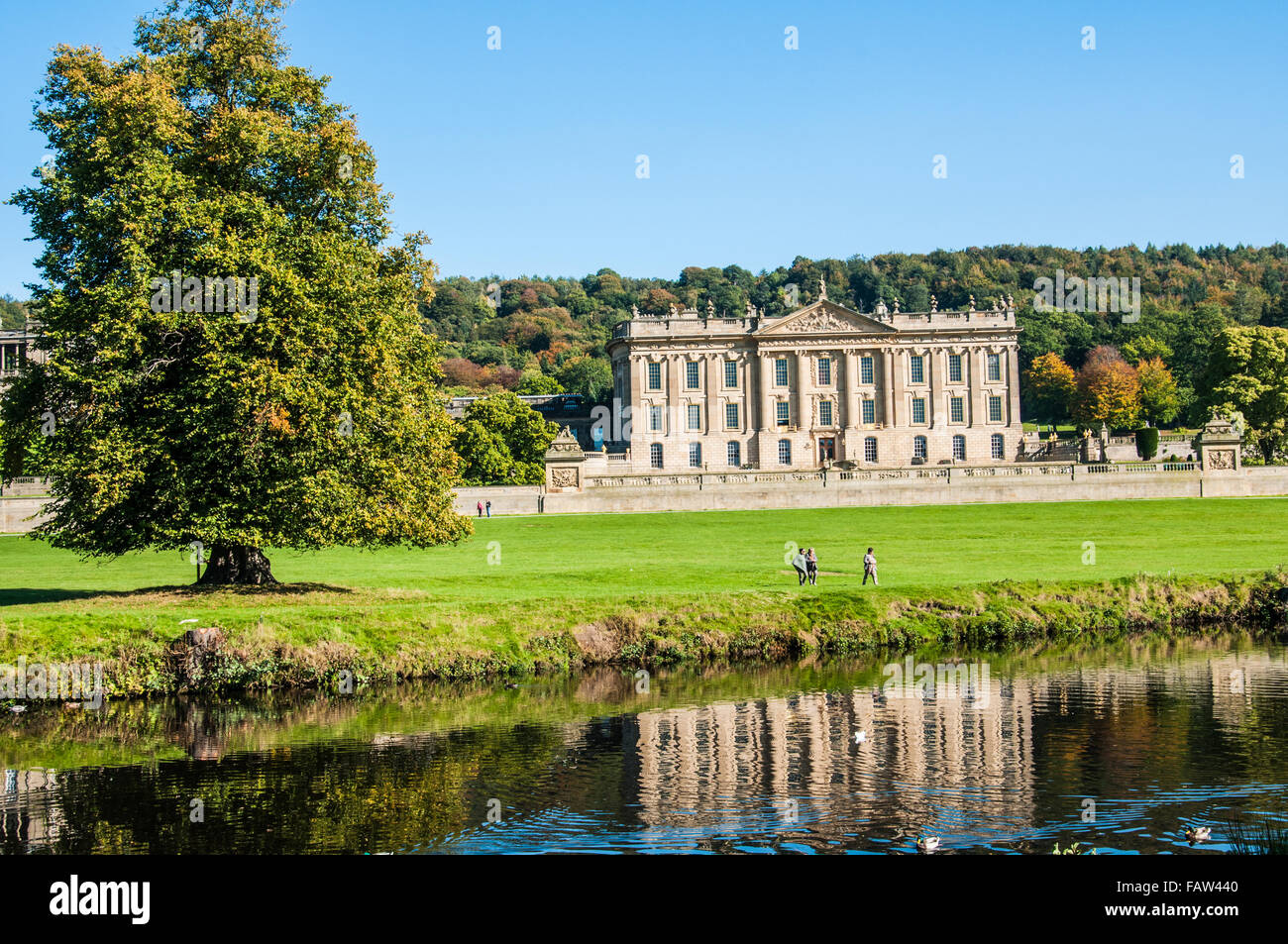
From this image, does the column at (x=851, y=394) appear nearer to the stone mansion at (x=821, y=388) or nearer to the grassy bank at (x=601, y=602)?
the stone mansion at (x=821, y=388)

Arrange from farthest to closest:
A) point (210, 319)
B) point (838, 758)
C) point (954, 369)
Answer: point (954, 369) < point (210, 319) < point (838, 758)

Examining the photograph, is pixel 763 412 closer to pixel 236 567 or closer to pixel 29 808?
pixel 236 567

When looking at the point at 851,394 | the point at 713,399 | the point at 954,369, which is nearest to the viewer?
the point at 851,394

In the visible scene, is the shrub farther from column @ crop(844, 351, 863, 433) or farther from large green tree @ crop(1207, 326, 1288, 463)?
column @ crop(844, 351, 863, 433)

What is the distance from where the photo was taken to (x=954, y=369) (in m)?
97.0

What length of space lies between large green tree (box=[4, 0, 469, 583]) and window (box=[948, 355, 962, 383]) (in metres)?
74.0

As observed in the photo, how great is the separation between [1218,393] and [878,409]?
936 inches

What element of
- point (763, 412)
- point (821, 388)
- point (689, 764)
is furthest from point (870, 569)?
point (821, 388)

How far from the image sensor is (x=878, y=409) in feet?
317

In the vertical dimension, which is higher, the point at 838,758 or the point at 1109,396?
the point at 1109,396

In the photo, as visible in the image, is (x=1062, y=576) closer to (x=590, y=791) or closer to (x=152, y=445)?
(x=590, y=791)

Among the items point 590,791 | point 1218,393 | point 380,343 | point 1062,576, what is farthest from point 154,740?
point 1218,393

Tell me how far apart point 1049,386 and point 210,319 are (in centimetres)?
11520
